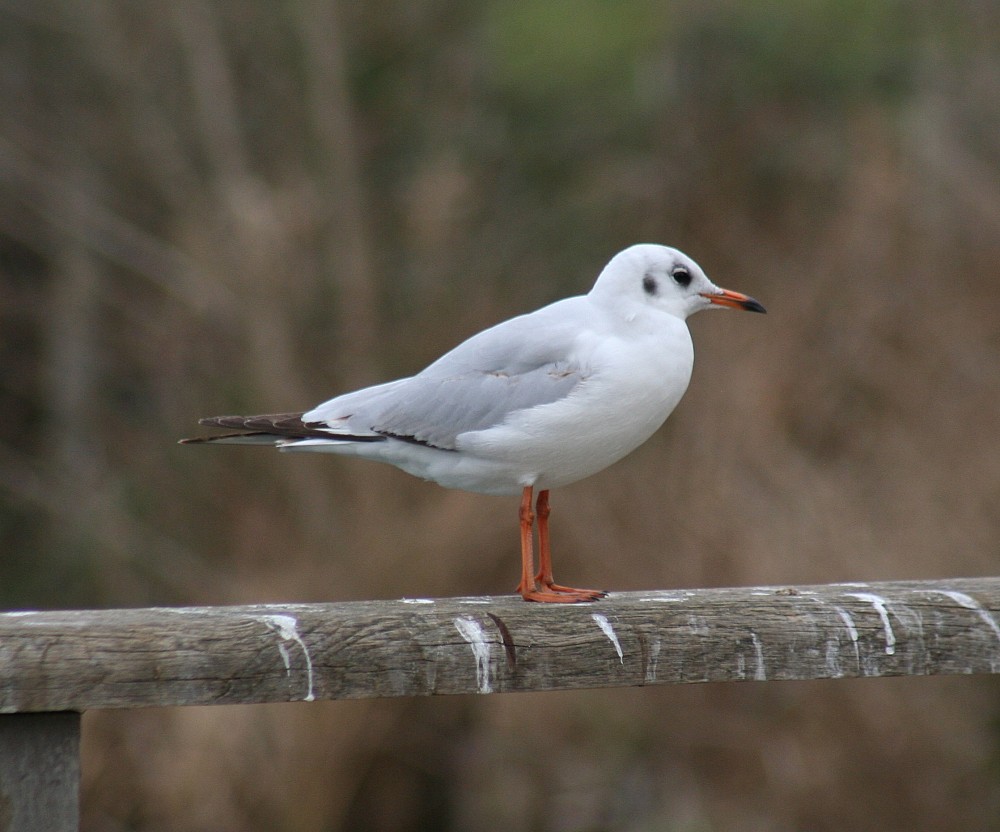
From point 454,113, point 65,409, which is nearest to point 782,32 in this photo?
point 454,113

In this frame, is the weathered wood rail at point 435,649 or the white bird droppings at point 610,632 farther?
the white bird droppings at point 610,632

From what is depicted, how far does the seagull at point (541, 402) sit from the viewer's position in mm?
2936

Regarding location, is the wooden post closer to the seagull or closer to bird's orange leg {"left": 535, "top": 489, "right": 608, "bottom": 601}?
the seagull

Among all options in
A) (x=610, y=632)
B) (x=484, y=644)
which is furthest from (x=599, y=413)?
(x=484, y=644)

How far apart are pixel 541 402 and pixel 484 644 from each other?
2.60 feet

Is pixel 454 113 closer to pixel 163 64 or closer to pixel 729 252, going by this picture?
pixel 163 64

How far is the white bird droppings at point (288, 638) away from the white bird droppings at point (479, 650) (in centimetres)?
29

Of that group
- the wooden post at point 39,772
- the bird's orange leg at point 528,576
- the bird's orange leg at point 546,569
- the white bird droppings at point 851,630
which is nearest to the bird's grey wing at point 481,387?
the bird's orange leg at point 528,576

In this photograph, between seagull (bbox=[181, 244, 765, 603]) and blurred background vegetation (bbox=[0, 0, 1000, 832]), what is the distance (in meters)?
2.73

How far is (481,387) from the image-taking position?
3109 millimetres

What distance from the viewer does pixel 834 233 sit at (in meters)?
6.94

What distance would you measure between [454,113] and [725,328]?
14.0 ft

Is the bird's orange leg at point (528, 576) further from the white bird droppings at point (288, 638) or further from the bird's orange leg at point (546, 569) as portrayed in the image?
the white bird droppings at point (288, 638)

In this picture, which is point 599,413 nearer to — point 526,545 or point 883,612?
point 526,545
